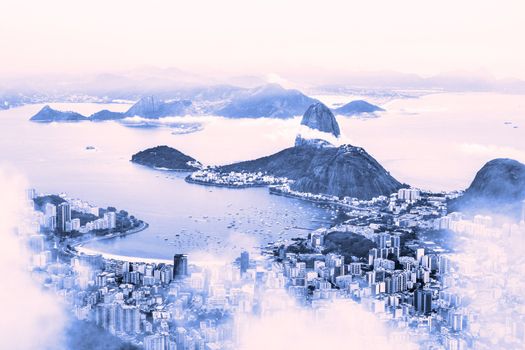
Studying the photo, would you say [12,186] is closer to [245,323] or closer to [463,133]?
[245,323]

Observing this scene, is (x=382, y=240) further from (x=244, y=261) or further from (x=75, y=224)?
(x=75, y=224)

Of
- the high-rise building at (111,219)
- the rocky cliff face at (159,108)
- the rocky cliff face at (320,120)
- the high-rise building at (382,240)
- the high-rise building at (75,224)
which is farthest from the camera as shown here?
the rocky cliff face at (159,108)

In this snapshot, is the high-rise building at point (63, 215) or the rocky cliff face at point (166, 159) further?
the rocky cliff face at point (166, 159)

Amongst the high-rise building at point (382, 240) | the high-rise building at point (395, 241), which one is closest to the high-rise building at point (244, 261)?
the high-rise building at point (382, 240)

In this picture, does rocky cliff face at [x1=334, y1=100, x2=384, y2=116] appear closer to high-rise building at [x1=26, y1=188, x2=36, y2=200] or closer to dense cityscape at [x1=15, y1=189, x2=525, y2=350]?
high-rise building at [x1=26, y1=188, x2=36, y2=200]

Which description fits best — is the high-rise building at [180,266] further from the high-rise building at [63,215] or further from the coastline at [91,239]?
the high-rise building at [63,215]

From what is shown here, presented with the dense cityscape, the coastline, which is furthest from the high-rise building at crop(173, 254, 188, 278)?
the coastline

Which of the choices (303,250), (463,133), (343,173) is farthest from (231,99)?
(303,250)
